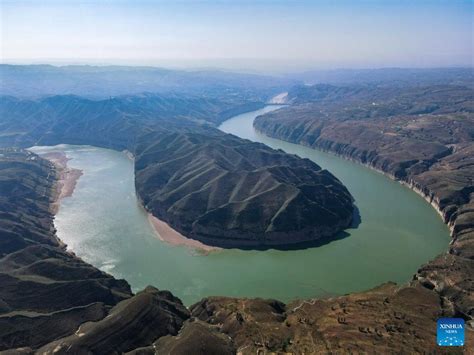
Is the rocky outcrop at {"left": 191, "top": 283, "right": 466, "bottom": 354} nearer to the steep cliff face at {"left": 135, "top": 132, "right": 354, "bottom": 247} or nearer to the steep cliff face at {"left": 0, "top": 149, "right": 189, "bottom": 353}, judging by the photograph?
the steep cliff face at {"left": 0, "top": 149, "right": 189, "bottom": 353}

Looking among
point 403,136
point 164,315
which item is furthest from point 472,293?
point 403,136

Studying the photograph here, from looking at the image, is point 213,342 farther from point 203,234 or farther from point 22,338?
point 203,234

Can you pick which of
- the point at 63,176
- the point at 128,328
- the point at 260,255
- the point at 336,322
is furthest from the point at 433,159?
the point at 63,176
